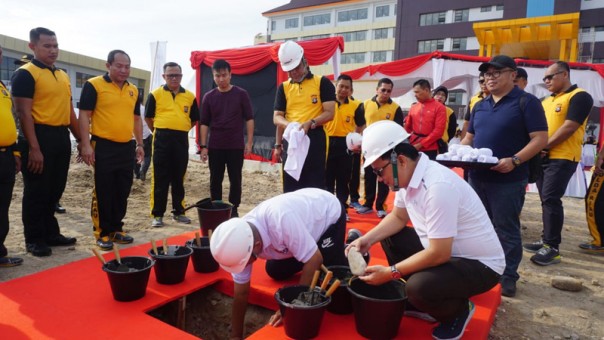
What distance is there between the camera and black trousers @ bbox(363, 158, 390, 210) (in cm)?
509

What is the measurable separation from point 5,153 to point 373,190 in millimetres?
3934

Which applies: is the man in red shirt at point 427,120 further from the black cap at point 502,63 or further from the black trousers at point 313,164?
the black cap at point 502,63

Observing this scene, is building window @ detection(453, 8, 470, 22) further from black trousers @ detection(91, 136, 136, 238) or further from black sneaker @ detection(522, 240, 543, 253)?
black trousers @ detection(91, 136, 136, 238)

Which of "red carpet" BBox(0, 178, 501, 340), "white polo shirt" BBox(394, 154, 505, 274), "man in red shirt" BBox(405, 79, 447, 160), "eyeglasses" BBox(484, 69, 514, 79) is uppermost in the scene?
"eyeglasses" BBox(484, 69, 514, 79)

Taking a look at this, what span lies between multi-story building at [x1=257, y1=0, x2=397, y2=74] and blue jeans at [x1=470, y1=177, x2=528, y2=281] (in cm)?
3157

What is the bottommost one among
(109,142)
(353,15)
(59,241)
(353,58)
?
(59,241)

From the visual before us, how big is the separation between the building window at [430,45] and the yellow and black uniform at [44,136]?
30.3 meters

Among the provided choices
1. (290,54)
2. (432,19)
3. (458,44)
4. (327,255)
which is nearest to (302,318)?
(327,255)

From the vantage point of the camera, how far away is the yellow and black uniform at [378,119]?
5.11 m

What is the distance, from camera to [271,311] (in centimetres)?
272

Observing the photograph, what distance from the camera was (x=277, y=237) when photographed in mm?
2182

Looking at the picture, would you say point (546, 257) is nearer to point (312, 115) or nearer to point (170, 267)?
point (312, 115)

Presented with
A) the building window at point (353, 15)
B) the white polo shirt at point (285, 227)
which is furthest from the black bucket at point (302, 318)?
the building window at point (353, 15)

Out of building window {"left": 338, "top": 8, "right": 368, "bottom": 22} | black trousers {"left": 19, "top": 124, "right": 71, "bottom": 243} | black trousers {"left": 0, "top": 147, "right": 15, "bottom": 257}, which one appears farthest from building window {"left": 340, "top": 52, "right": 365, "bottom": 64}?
black trousers {"left": 0, "top": 147, "right": 15, "bottom": 257}
